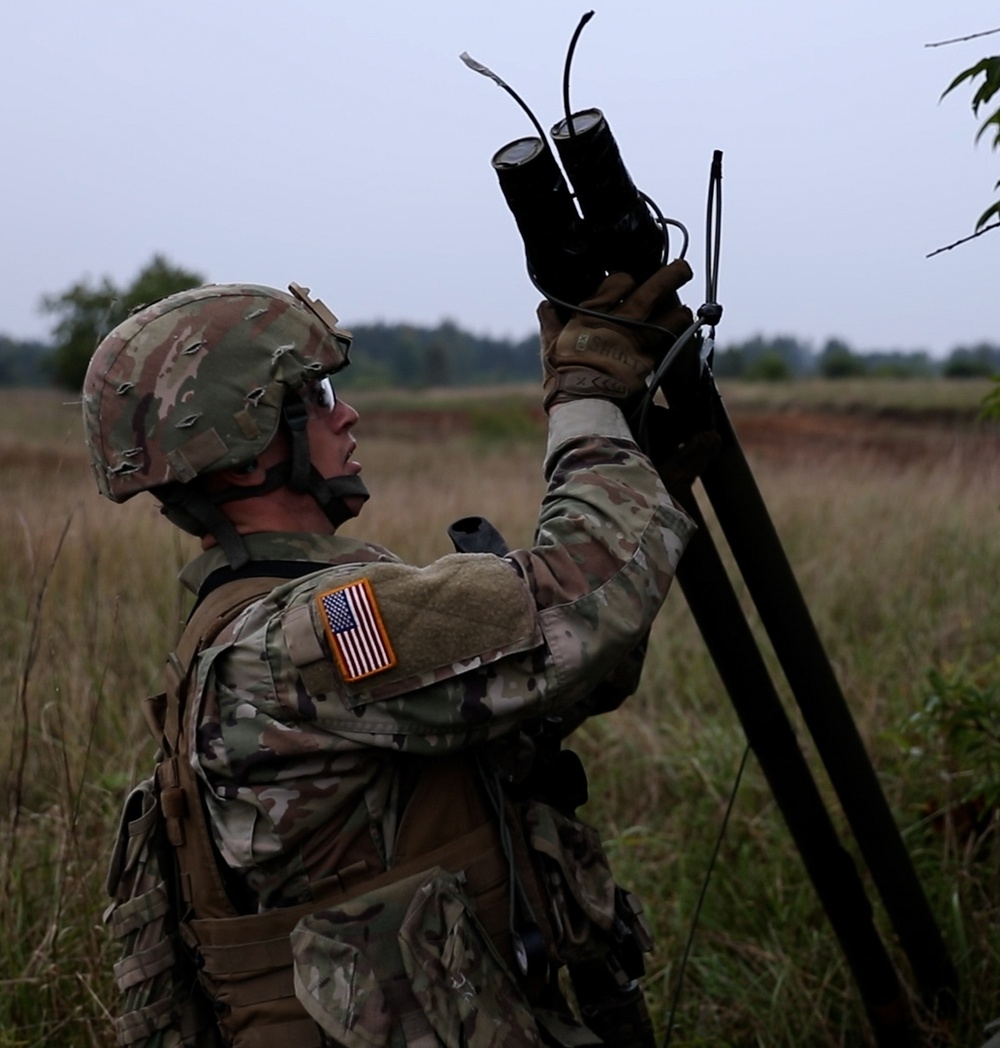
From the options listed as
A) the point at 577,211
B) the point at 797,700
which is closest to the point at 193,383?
the point at 577,211

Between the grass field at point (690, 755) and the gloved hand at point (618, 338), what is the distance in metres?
1.35

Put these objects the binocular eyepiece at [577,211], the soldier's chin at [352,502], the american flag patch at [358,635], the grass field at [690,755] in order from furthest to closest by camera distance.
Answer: the grass field at [690,755], the soldier's chin at [352,502], the binocular eyepiece at [577,211], the american flag patch at [358,635]

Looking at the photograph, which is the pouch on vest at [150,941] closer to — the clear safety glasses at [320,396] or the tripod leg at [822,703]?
the clear safety glasses at [320,396]

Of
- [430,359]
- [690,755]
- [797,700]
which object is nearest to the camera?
[797,700]

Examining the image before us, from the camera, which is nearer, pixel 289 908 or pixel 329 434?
pixel 289 908

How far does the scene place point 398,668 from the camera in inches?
64.5

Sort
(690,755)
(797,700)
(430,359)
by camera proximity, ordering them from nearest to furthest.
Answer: (797,700) → (690,755) → (430,359)

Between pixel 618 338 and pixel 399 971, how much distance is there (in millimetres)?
1012

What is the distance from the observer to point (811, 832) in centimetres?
257

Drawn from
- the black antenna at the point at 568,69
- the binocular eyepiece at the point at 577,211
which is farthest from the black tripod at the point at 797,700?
the black antenna at the point at 568,69

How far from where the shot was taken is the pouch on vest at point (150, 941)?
75.9 inches

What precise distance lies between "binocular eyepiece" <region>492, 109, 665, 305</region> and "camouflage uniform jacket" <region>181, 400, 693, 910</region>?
28 centimetres

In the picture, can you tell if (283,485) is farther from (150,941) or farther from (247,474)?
(150,941)

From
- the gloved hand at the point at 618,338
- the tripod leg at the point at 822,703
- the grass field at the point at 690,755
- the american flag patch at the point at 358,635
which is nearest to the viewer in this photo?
the american flag patch at the point at 358,635
